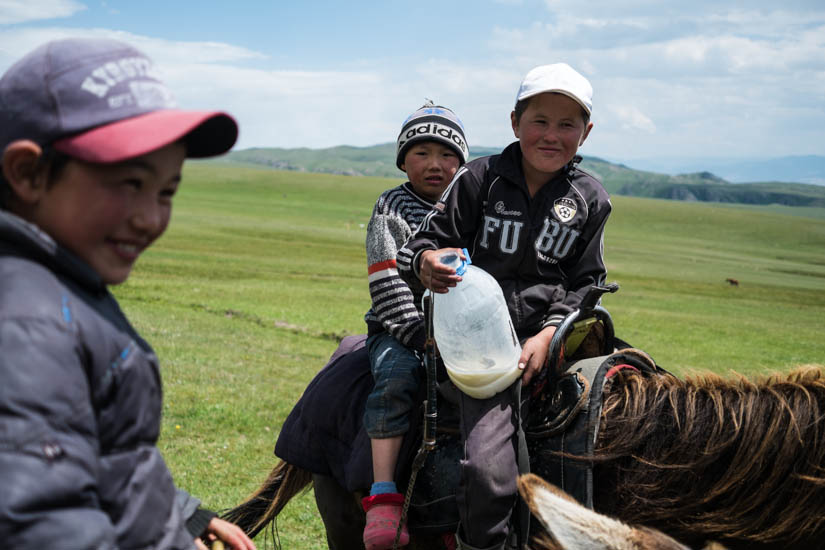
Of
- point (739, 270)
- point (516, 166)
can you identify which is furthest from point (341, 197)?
point (516, 166)

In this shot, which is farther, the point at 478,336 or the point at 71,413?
the point at 478,336

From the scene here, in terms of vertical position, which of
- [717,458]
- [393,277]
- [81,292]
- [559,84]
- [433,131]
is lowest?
[717,458]

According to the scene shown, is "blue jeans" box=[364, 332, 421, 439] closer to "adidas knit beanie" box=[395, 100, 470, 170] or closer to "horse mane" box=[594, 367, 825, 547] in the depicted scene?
"horse mane" box=[594, 367, 825, 547]

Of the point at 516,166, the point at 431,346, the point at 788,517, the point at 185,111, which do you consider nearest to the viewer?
the point at 185,111

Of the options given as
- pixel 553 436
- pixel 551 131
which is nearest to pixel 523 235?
pixel 551 131

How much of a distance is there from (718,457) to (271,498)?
237cm

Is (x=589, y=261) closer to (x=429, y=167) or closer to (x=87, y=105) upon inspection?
(x=429, y=167)

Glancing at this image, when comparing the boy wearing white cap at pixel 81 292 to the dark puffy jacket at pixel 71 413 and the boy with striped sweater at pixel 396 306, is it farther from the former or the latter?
the boy with striped sweater at pixel 396 306

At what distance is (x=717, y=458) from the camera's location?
248 centimetres

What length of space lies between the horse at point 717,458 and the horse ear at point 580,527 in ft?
1.70

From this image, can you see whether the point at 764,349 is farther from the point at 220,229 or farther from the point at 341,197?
the point at 341,197

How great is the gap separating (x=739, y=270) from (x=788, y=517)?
139 ft

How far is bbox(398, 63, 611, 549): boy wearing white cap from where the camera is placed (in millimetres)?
3062

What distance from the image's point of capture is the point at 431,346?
2879 millimetres
